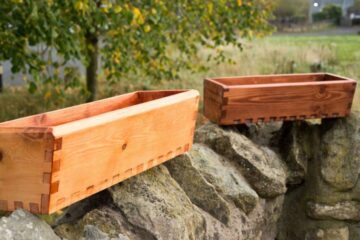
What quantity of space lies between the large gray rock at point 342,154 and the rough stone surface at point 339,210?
0.37ft

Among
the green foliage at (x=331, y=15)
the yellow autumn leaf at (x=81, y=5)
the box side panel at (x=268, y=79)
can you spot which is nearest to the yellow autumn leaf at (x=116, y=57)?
the yellow autumn leaf at (x=81, y=5)

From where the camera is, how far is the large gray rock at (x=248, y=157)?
10.3 ft

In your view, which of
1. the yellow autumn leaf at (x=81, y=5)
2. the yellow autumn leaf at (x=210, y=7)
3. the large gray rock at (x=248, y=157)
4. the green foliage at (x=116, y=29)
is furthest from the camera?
the yellow autumn leaf at (x=210, y=7)

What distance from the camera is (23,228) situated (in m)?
1.83

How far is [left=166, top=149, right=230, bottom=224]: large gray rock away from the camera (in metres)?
2.71

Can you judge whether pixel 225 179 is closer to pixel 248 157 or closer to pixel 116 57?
pixel 248 157

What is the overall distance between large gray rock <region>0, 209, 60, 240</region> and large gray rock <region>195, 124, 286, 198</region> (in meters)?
Answer: 1.44

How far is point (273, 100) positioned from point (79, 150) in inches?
63.5

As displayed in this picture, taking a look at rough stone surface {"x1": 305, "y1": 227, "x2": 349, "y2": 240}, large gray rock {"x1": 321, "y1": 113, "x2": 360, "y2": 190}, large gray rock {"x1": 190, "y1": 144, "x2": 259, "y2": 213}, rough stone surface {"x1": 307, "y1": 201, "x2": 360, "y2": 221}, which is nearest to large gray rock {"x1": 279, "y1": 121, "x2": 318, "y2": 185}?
large gray rock {"x1": 321, "y1": 113, "x2": 360, "y2": 190}

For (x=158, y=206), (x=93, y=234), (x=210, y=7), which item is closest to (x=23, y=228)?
(x=93, y=234)

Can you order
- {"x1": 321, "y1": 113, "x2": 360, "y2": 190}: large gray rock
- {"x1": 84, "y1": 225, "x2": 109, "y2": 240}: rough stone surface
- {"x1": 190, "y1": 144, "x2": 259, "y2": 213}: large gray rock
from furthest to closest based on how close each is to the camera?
{"x1": 321, "y1": 113, "x2": 360, "y2": 190}: large gray rock, {"x1": 190, "y1": 144, "x2": 259, "y2": 213}: large gray rock, {"x1": 84, "y1": 225, "x2": 109, "y2": 240}: rough stone surface

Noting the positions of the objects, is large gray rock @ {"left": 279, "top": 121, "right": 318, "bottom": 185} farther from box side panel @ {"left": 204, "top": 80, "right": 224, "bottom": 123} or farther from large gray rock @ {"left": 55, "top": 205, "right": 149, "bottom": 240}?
large gray rock @ {"left": 55, "top": 205, "right": 149, "bottom": 240}

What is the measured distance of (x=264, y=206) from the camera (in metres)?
3.24

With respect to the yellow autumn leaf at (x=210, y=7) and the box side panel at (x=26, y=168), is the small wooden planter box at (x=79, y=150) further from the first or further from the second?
the yellow autumn leaf at (x=210, y=7)
